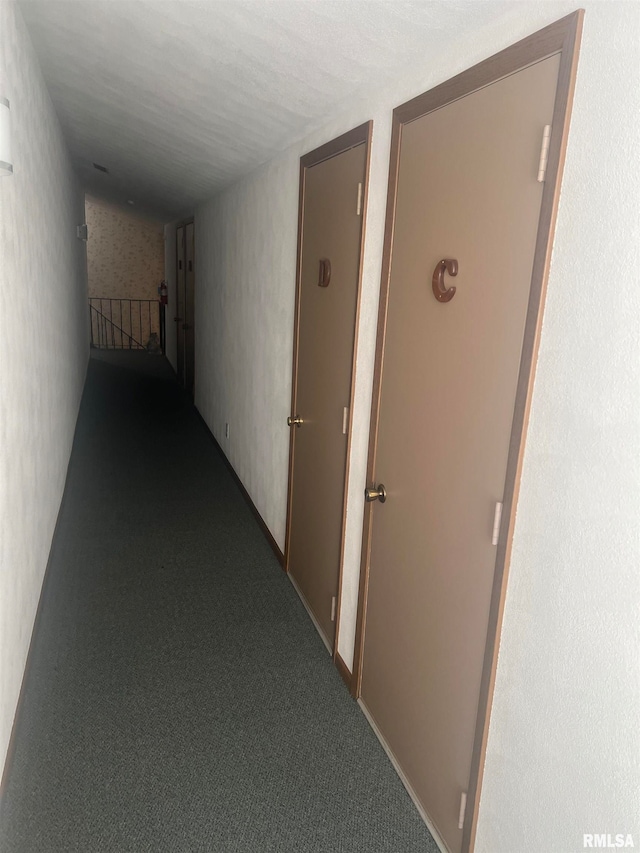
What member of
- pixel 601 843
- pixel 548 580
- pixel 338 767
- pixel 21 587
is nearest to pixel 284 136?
pixel 21 587

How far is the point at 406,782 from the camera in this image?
2.02 meters

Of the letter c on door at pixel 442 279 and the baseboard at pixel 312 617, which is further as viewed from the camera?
the baseboard at pixel 312 617

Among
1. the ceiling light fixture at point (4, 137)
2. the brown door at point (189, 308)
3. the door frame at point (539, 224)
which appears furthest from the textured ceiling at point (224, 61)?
the brown door at point (189, 308)

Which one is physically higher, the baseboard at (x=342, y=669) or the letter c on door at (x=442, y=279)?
the letter c on door at (x=442, y=279)

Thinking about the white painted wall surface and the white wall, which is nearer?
the white wall

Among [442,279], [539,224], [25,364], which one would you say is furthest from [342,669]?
[539,224]

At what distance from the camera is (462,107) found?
5.21ft

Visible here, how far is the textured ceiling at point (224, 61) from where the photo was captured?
1.73 m

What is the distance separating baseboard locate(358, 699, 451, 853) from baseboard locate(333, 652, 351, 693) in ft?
0.36

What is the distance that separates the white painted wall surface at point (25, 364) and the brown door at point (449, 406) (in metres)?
1.24

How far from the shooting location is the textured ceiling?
173 cm

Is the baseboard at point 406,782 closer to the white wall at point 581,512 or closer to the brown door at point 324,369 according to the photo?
the white wall at point 581,512

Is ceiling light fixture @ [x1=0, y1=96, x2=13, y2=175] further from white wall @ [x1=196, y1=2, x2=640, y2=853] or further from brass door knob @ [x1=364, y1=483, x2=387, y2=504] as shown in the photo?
brass door knob @ [x1=364, y1=483, x2=387, y2=504]

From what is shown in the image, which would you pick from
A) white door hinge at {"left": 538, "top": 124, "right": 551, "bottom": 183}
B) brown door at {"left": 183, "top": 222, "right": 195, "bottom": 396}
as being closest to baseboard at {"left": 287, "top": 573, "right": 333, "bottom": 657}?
white door hinge at {"left": 538, "top": 124, "right": 551, "bottom": 183}
